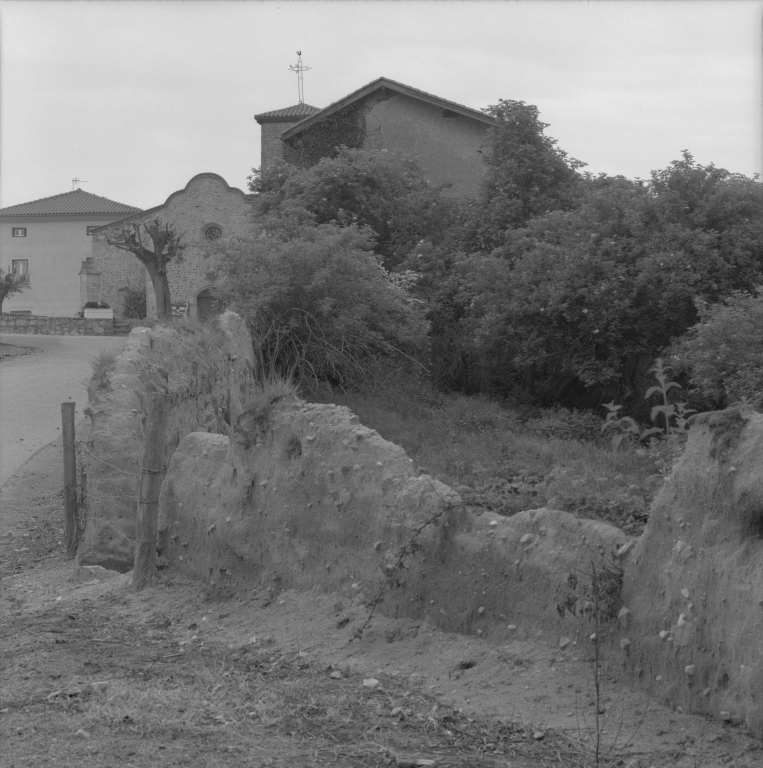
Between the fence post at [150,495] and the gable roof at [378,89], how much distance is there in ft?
75.7

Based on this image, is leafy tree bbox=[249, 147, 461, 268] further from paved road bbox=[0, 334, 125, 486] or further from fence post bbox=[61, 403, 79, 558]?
fence post bbox=[61, 403, 79, 558]

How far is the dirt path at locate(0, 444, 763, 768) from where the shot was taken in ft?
14.3

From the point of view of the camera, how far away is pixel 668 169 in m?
20.4

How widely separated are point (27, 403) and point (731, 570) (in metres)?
18.5

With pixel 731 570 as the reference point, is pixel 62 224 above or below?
above

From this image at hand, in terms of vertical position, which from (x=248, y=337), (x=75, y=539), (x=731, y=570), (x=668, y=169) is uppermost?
(x=668, y=169)

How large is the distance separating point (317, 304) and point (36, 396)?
25.0 feet

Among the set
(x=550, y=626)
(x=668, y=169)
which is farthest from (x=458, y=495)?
(x=668, y=169)

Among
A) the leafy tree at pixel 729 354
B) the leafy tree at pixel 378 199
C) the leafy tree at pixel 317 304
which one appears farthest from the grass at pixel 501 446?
the leafy tree at pixel 378 199

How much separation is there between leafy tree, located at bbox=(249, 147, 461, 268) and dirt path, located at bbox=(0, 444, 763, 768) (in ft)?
60.2

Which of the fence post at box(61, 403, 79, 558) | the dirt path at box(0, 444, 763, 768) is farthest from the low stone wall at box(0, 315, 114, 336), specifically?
the dirt path at box(0, 444, 763, 768)

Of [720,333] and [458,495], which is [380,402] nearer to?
[720,333]

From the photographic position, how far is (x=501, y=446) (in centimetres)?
1627

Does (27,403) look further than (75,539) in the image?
Yes
